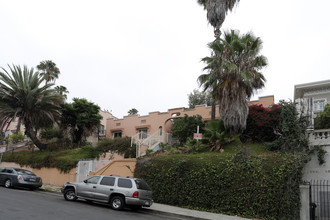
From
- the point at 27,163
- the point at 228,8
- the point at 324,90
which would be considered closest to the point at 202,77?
the point at 228,8

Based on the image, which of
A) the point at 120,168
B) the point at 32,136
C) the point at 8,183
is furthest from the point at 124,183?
the point at 32,136

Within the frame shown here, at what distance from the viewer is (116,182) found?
454 inches

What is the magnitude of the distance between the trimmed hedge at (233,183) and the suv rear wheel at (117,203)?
325cm

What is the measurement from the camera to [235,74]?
16.6 metres

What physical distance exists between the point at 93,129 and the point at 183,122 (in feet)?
33.5

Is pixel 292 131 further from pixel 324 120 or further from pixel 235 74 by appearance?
pixel 324 120

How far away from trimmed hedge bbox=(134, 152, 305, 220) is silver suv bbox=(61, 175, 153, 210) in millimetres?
2266

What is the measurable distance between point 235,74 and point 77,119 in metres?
16.2

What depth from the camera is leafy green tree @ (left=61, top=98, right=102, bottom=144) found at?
2631 centimetres

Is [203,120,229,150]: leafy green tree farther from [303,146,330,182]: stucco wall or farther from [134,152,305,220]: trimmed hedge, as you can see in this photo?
[303,146,330,182]: stucco wall

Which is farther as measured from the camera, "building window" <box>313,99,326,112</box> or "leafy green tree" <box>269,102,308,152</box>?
"building window" <box>313,99,326,112</box>

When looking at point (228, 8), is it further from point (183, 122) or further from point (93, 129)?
point (93, 129)

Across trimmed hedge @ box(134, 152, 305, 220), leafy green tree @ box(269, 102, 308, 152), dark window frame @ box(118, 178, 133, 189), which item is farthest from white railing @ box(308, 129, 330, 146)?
dark window frame @ box(118, 178, 133, 189)

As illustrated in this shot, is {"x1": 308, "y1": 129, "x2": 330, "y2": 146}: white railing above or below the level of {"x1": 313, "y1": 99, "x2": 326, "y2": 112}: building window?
below
